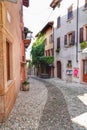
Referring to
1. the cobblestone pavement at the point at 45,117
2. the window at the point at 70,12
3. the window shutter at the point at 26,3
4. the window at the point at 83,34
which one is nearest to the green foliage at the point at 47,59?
the window at the point at 70,12

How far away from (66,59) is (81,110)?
13.4 m

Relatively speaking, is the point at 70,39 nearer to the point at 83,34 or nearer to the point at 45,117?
the point at 83,34

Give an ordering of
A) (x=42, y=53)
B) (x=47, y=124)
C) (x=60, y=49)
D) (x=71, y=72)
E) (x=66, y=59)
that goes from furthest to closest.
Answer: (x=42, y=53) → (x=60, y=49) → (x=66, y=59) → (x=71, y=72) → (x=47, y=124)

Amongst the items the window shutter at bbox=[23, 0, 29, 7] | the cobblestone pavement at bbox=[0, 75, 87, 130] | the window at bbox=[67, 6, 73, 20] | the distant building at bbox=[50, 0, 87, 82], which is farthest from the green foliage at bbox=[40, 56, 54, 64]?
the cobblestone pavement at bbox=[0, 75, 87, 130]

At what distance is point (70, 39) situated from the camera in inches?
758

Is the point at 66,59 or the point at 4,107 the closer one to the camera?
the point at 4,107

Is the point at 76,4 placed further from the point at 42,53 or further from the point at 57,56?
the point at 42,53

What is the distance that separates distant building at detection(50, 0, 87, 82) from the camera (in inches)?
651

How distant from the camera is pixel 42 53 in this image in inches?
1077

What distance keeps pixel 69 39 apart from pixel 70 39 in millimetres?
216

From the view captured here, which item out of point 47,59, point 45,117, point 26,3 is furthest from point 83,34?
point 45,117

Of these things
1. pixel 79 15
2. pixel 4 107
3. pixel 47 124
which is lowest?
pixel 47 124

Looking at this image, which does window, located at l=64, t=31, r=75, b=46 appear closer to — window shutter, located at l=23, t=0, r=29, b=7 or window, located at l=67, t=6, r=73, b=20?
window, located at l=67, t=6, r=73, b=20

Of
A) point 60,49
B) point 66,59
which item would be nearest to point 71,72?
point 66,59
